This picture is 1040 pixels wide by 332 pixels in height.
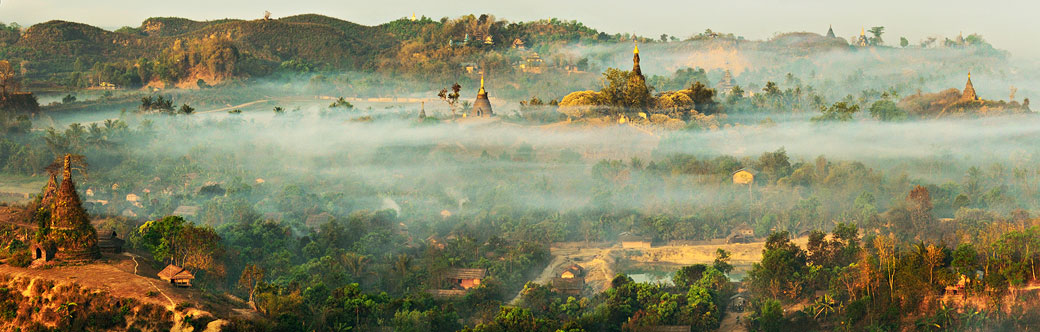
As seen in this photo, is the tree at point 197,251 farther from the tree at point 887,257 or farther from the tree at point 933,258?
the tree at point 933,258

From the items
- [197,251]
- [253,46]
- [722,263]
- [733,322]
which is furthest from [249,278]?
[253,46]

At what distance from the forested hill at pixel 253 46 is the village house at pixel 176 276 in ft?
196

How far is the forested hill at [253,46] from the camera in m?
109

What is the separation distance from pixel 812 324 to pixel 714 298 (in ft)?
13.5

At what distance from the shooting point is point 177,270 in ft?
164

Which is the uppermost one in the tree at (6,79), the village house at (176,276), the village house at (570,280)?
the tree at (6,79)

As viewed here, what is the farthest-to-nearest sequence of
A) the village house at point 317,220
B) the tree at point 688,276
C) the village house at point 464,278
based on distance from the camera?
the village house at point 317,220 → the village house at point 464,278 → the tree at point 688,276

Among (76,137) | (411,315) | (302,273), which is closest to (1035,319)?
(411,315)

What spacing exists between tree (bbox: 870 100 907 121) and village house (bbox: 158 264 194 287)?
5441cm

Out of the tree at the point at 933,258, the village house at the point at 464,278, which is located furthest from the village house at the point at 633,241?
the tree at the point at 933,258

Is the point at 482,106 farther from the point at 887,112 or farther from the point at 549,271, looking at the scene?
the point at 549,271

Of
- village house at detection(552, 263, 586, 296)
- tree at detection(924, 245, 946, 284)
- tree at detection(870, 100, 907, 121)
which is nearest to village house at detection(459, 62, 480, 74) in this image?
tree at detection(870, 100, 907, 121)

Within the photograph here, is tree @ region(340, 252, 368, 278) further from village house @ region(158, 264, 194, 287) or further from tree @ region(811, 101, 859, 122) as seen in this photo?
tree @ region(811, 101, 859, 122)

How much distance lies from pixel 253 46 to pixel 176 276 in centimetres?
7342
